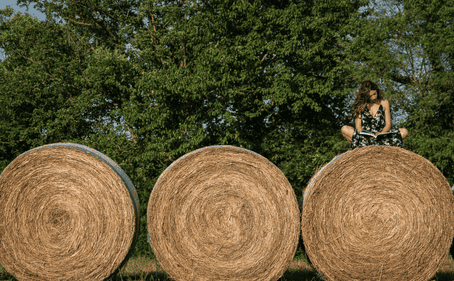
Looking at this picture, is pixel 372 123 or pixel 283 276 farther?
pixel 283 276

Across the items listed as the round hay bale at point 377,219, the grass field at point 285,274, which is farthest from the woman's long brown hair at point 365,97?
the grass field at point 285,274

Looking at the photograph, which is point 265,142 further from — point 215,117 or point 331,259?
point 331,259

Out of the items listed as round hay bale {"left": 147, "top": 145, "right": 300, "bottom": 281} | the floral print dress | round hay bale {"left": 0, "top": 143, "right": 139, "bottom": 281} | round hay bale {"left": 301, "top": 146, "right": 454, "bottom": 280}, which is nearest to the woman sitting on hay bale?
the floral print dress

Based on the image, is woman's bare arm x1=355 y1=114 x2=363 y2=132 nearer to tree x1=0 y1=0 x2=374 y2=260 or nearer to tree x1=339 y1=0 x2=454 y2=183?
tree x1=0 y1=0 x2=374 y2=260

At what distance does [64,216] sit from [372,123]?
392 cm

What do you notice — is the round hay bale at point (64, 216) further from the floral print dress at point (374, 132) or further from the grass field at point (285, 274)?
the floral print dress at point (374, 132)

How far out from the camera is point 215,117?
1411 cm

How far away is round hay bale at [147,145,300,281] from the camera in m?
4.50

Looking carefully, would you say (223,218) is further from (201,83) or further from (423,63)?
(423,63)

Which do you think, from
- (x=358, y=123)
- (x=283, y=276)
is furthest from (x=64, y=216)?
(x=358, y=123)

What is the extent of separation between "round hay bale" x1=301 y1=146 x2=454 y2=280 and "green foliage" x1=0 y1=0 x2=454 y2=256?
665cm

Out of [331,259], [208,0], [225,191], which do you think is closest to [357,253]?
[331,259]

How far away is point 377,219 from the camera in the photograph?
456cm

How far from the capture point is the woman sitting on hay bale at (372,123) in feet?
16.4
